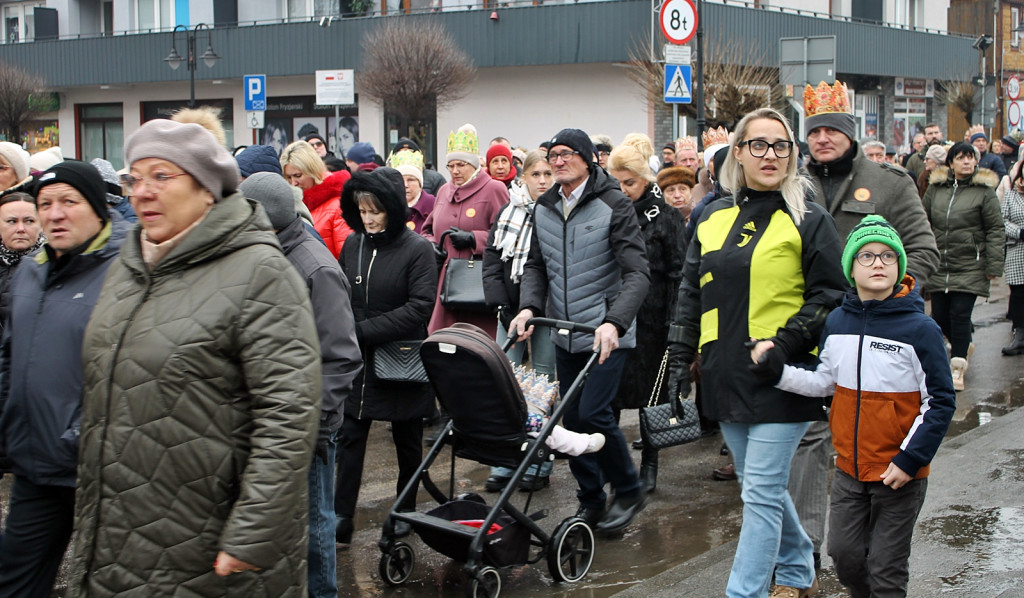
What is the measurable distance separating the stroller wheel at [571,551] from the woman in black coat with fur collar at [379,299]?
3.88 feet

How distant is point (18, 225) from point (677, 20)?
32.4 feet

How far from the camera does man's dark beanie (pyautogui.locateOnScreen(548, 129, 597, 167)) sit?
572cm

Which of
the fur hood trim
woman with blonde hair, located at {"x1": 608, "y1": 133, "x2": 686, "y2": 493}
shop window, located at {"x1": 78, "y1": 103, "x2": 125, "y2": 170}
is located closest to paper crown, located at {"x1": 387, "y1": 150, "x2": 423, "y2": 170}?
woman with blonde hair, located at {"x1": 608, "y1": 133, "x2": 686, "y2": 493}

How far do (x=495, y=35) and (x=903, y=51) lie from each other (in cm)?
1383

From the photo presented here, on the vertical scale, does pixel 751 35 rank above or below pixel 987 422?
above

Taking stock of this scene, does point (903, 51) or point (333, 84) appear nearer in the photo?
point (333, 84)

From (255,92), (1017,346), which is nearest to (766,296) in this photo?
(1017,346)

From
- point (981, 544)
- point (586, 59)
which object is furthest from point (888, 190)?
point (586, 59)

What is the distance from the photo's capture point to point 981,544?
5477 millimetres

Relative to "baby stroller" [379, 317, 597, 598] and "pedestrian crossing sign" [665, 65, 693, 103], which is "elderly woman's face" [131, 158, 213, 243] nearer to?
"baby stroller" [379, 317, 597, 598]

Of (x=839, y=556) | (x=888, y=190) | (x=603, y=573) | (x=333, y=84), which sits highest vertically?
(x=333, y=84)

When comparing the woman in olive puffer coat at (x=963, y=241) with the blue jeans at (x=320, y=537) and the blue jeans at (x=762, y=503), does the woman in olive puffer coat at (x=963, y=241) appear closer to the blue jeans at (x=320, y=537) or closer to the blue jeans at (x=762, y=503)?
the blue jeans at (x=762, y=503)

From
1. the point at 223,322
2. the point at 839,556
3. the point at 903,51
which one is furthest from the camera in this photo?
the point at 903,51

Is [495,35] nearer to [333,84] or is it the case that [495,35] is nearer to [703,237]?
[333,84]
